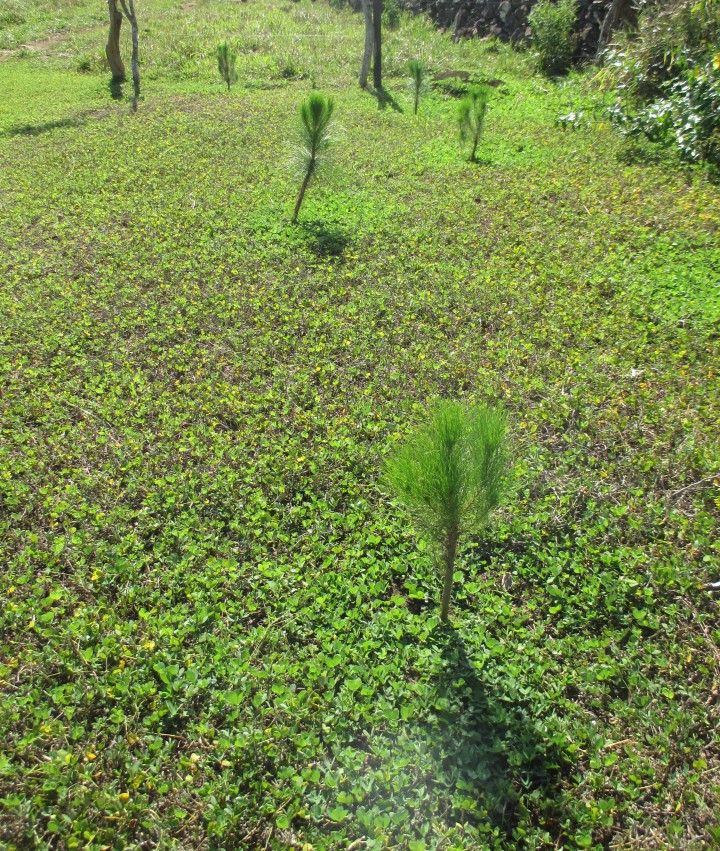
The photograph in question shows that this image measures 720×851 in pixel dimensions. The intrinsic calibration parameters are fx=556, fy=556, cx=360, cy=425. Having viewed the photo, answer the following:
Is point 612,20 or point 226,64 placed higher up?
point 612,20

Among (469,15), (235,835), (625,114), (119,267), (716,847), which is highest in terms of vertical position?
(469,15)

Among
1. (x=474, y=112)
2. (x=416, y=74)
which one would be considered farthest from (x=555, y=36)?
(x=474, y=112)

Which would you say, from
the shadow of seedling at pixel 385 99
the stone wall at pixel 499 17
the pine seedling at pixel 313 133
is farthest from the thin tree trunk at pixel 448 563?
the stone wall at pixel 499 17

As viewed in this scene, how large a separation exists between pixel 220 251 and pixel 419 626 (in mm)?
4961

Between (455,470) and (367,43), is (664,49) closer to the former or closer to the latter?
(367,43)

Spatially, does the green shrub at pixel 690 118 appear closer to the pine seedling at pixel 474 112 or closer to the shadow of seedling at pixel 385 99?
the pine seedling at pixel 474 112

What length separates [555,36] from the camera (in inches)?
525

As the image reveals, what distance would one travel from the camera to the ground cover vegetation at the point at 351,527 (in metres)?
2.04

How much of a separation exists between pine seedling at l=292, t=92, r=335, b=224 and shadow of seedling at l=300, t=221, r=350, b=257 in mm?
323

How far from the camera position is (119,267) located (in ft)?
19.5

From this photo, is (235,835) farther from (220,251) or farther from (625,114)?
(625,114)

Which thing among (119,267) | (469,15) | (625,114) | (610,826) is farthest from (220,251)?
(469,15)

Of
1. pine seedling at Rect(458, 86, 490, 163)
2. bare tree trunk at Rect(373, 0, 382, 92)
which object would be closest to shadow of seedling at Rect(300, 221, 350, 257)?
pine seedling at Rect(458, 86, 490, 163)

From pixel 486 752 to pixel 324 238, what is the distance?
18.6ft
